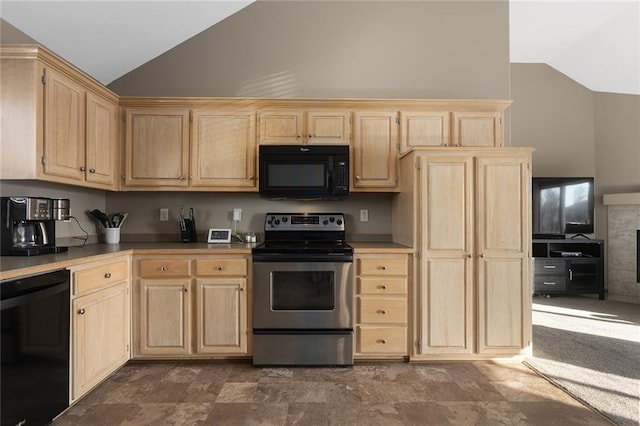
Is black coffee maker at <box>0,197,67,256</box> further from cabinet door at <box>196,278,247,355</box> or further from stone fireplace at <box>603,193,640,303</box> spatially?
stone fireplace at <box>603,193,640,303</box>

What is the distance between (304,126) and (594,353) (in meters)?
3.22

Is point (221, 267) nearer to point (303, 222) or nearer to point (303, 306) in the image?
point (303, 306)

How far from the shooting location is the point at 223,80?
343 centimetres

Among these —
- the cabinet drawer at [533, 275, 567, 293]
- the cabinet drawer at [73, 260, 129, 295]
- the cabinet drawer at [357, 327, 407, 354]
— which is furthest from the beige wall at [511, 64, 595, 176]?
the cabinet drawer at [73, 260, 129, 295]

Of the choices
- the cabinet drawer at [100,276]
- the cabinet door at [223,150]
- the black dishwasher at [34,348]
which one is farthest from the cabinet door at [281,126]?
the black dishwasher at [34,348]

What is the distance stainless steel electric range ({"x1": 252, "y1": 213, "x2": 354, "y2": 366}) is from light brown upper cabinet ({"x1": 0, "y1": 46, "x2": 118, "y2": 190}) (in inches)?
57.5

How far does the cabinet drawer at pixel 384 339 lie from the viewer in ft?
8.98

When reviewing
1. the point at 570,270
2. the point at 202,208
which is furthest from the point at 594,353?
the point at 202,208

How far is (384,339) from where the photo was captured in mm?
2742

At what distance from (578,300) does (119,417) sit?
18.4ft

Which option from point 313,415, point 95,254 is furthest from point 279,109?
point 313,415

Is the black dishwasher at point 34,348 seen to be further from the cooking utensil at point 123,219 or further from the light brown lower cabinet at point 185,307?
the cooking utensil at point 123,219

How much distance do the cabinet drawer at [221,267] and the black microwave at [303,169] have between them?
0.67 meters

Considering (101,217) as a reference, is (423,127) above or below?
above
